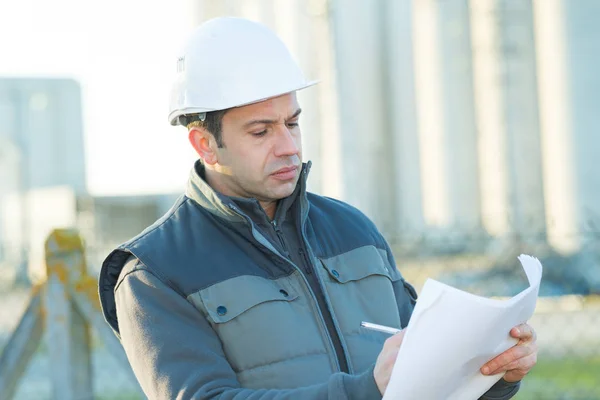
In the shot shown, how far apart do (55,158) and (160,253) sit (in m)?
40.2

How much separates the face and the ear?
0.03 m

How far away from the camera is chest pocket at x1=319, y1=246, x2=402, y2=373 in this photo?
2.37 metres

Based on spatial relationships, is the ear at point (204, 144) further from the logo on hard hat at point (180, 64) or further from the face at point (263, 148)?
the logo on hard hat at point (180, 64)

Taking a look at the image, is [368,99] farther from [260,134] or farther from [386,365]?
[386,365]

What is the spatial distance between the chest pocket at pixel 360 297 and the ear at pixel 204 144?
402 millimetres

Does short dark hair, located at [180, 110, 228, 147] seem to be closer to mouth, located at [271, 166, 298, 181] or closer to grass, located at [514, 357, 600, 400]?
mouth, located at [271, 166, 298, 181]

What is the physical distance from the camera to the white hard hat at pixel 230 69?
2434 mm

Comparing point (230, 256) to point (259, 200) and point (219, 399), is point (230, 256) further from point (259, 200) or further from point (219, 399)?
point (219, 399)

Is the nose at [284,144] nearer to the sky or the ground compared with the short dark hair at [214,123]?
nearer to the ground

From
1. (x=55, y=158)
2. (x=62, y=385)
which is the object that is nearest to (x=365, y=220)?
(x=62, y=385)

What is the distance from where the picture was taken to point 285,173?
244 cm

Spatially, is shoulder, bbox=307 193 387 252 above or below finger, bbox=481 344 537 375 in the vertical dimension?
A: above

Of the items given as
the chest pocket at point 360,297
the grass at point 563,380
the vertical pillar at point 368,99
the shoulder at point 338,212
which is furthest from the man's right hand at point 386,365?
the vertical pillar at point 368,99

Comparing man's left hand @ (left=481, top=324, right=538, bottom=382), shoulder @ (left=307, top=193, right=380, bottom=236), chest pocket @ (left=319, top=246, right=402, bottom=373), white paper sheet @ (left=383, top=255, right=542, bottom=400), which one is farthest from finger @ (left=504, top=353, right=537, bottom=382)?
shoulder @ (left=307, top=193, right=380, bottom=236)
